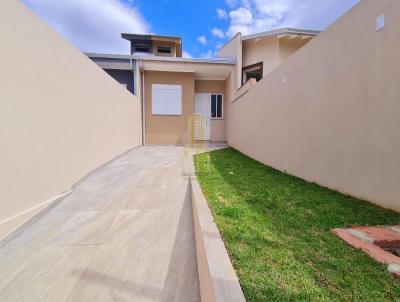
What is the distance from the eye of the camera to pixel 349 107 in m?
2.87

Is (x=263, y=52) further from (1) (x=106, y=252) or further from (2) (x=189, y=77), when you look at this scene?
(1) (x=106, y=252)

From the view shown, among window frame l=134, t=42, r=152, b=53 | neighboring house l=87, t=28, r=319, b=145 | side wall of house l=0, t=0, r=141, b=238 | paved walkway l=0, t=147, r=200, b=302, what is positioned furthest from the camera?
window frame l=134, t=42, r=152, b=53

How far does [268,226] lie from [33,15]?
408cm

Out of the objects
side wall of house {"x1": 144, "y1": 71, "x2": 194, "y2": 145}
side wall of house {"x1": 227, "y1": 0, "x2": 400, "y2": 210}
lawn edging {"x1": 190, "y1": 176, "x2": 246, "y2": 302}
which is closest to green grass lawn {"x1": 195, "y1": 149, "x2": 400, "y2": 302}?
lawn edging {"x1": 190, "y1": 176, "x2": 246, "y2": 302}

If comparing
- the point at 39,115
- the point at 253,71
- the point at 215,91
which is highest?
the point at 253,71

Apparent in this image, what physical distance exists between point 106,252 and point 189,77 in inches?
400

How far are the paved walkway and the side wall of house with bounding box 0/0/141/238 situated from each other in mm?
416

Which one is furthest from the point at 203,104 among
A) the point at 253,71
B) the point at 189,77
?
the point at 253,71

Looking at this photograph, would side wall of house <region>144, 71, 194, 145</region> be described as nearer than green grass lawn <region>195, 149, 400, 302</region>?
No

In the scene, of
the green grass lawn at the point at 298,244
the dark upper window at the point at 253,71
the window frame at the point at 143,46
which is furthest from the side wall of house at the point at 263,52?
the window frame at the point at 143,46

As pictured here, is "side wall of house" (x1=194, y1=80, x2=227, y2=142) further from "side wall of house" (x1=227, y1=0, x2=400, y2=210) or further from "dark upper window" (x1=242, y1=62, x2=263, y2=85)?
"side wall of house" (x1=227, y1=0, x2=400, y2=210)

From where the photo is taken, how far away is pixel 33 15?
272 cm

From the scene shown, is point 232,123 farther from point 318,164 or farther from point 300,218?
point 300,218

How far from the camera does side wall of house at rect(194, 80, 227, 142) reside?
11.7m
